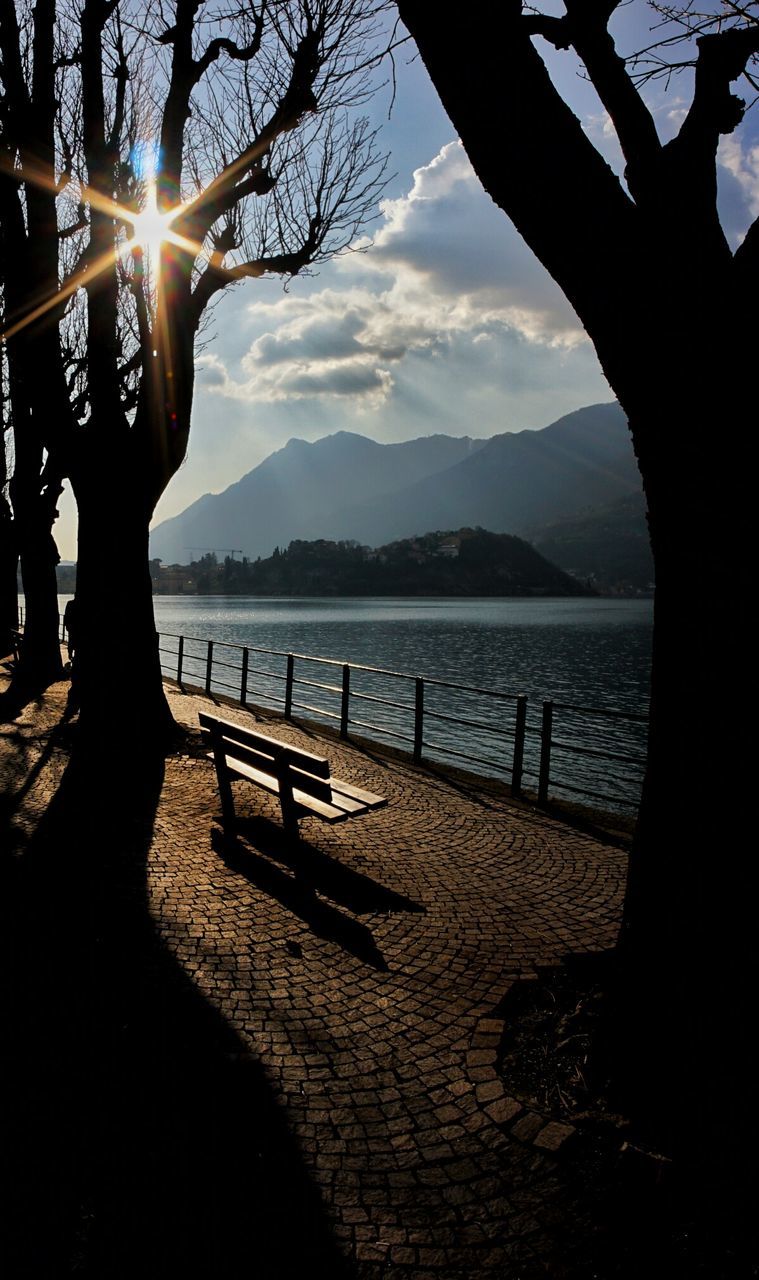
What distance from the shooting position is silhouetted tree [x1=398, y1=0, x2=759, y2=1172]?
2588 millimetres

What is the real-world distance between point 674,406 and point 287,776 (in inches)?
138

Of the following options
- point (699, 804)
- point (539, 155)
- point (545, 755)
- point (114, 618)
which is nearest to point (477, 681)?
point (545, 755)

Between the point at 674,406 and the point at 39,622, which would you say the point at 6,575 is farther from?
the point at 674,406

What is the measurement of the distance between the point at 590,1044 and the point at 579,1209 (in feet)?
2.60

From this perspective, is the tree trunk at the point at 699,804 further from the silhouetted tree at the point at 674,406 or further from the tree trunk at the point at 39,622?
the tree trunk at the point at 39,622

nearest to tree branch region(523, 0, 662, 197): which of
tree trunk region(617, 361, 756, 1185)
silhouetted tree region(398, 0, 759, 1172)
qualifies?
silhouetted tree region(398, 0, 759, 1172)

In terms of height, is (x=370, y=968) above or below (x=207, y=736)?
below

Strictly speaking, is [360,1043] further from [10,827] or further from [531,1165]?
[10,827]

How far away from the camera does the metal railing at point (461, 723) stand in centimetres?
1014

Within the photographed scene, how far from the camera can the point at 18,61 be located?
316 inches

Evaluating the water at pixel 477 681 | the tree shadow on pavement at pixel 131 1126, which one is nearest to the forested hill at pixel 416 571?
the water at pixel 477 681

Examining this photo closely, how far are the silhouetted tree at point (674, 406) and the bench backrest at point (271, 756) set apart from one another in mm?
2384

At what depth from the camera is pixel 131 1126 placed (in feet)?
8.80

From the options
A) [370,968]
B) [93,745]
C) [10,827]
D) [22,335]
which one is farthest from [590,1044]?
[22,335]
